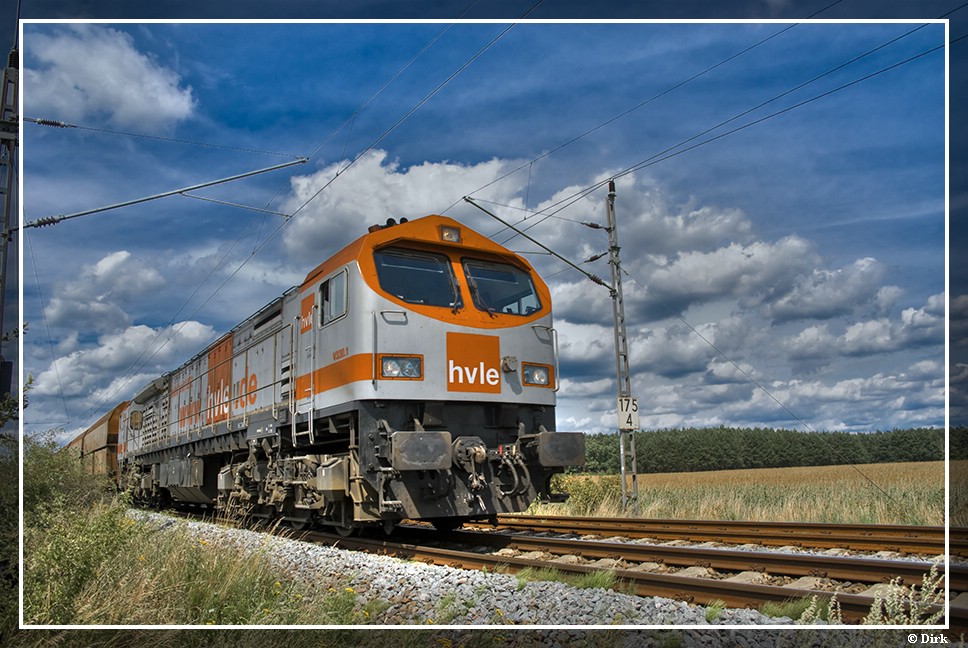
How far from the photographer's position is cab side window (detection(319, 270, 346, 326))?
9884 millimetres

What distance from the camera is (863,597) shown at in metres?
5.64

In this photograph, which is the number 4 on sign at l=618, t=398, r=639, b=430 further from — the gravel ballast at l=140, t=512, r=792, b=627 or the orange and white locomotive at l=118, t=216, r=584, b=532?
the gravel ballast at l=140, t=512, r=792, b=627

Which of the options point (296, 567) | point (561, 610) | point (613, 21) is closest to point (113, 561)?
point (296, 567)

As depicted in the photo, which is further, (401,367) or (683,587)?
(401,367)

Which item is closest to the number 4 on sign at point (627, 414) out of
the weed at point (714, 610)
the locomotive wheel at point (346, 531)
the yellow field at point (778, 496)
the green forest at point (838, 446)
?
the yellow field at point (778, 496)

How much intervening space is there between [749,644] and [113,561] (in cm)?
506

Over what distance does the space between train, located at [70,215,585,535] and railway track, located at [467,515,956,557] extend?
174cm

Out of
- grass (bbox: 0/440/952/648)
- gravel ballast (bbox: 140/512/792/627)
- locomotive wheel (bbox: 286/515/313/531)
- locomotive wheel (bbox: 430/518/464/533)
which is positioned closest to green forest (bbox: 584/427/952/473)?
grass (bbox: 0/440/952/648)

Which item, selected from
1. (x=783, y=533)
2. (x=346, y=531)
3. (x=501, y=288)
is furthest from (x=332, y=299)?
(x=783, y=533)

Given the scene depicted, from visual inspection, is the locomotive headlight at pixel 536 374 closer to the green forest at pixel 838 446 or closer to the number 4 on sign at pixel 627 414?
the green forest at pixel 838 446

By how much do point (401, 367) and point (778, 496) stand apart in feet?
29.6

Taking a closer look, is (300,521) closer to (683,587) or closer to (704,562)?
(704,562)

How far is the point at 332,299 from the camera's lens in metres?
10.3

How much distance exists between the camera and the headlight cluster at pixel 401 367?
30.0ft
